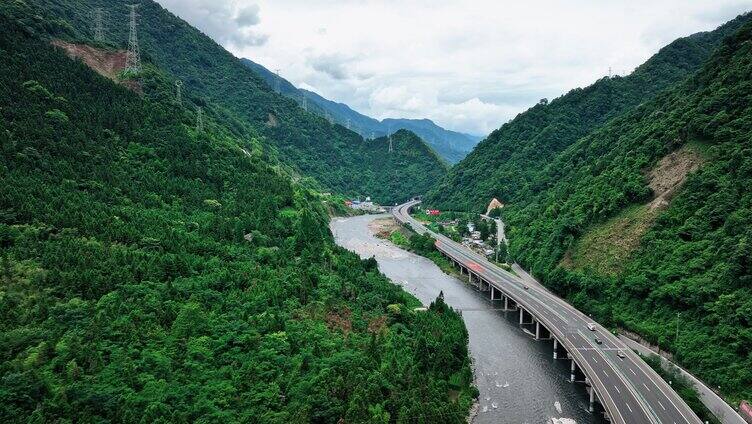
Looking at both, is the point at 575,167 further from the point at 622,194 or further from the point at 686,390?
the point at 686,390

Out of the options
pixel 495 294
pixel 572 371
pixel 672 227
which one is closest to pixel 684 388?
pixel 572 371

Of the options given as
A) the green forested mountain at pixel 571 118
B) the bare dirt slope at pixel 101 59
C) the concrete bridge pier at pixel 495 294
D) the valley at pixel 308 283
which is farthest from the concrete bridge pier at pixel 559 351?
the bare dirt slope at pixel 101 59

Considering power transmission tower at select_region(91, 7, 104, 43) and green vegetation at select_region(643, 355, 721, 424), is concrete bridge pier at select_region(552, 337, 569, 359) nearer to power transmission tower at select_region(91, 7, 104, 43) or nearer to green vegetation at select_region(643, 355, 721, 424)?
green vegetation at select_region(643, 355, 721, 424)

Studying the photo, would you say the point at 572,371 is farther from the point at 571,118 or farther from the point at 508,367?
the point at 571,118

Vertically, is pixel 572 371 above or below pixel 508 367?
above

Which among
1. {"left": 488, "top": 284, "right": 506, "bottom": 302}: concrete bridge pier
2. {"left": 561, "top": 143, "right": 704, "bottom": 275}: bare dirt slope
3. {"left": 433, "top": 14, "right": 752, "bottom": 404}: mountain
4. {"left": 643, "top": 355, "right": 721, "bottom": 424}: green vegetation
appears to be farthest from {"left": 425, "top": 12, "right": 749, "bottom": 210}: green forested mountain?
{"left": 643, "top": 355, "right": 721, "bottom": 424}: green vegetation

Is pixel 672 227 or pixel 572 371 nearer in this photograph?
pixel 572 371
